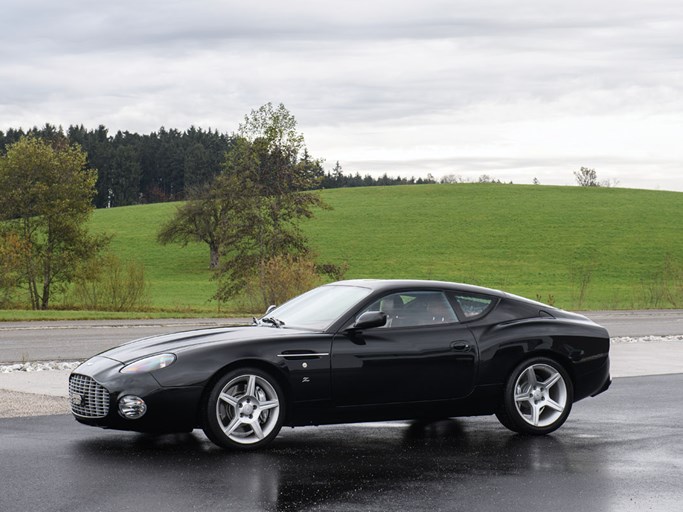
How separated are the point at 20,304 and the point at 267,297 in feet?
31.2

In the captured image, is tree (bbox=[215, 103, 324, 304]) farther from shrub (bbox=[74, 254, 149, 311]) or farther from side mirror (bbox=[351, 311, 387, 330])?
side mirror (bbox=[351, 311, 387, 330])

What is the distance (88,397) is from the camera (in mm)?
8164

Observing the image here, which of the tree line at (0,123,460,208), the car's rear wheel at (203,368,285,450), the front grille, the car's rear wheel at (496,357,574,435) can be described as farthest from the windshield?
the tree line at (0,123,460,208)

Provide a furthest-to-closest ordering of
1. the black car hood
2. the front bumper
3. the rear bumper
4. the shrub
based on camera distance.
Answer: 1. the shrub
2. the rear bumper
3. the black car hood
4. the front bumper

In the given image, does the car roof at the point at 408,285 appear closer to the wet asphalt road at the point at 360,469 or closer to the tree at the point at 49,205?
A: the wet asphalt road at the point at 360,469

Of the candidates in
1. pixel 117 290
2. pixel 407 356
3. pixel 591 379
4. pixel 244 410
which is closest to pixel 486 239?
pixel 117 290

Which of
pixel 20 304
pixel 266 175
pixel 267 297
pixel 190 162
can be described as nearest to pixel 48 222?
pixel 20 304

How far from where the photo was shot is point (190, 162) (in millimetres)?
156375

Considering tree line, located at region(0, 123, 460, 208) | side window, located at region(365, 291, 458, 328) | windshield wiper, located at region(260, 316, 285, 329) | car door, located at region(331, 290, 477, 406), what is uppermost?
tree line, located at region(0, 123, 460, 208)

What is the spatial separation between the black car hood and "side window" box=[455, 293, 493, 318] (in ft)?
4.80

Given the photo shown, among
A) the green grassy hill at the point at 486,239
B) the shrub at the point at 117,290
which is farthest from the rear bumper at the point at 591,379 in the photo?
the green grassy hill at the point at 486,239

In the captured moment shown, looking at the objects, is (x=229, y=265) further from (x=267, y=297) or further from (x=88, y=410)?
(x=88, y=410)

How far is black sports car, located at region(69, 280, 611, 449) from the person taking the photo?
7.94m

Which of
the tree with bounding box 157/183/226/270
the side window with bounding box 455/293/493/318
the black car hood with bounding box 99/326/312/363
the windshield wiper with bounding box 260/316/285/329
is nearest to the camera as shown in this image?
the black car hood with bounding box 99/326/312/363
